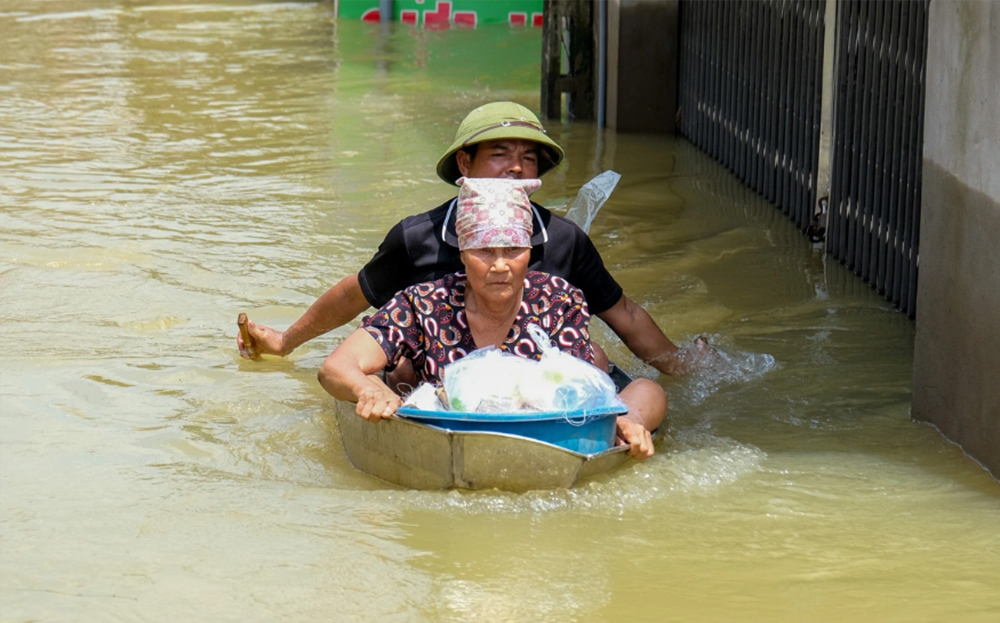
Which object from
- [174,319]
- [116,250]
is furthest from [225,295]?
[116,250]

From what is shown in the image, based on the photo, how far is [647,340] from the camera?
5535mm

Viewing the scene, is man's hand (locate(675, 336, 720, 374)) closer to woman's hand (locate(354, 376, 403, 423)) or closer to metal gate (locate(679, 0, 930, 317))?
metal gate (locate(679, 0, 930, 317))

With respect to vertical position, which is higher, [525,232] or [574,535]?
[525,232]

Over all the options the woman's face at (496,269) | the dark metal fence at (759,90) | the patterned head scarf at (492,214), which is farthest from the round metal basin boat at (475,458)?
the dark metal fence at (759,90)

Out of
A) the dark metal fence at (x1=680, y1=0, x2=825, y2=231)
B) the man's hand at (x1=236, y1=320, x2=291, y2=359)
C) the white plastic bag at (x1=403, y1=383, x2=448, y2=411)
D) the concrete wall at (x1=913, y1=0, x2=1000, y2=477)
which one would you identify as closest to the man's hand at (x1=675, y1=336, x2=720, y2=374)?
the concrete wall at (x1=913, y1=0, x2=1000, y2=477)

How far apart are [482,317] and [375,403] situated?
0.56 meters

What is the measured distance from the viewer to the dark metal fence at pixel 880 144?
23.0 feet

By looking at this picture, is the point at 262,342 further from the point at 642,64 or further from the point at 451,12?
the point at 451,12

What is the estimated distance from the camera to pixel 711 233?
8.55m

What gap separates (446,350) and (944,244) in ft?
6.24

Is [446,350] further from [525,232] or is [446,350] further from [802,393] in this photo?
[802,393]

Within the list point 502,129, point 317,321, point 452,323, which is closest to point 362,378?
point 452,323

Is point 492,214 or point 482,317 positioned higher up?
point 492,214

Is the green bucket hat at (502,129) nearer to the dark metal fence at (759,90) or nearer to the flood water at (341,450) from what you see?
the flood water at (341,450)
